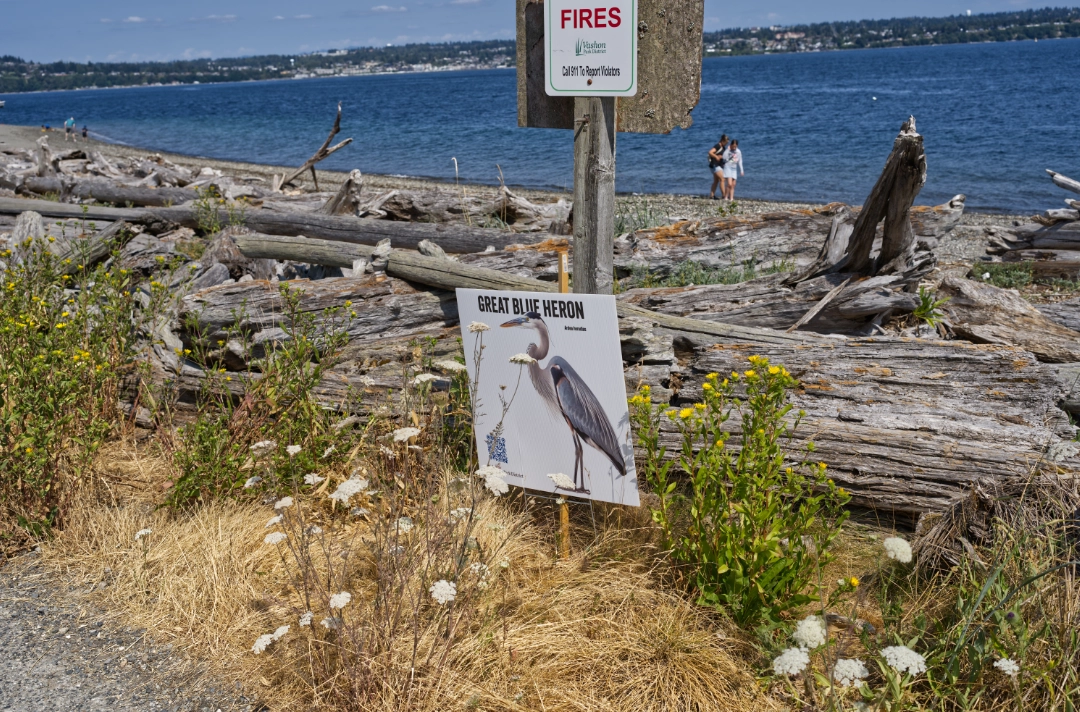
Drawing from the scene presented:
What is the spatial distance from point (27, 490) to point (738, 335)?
3861 millimetres

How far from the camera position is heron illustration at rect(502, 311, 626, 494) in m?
3.33

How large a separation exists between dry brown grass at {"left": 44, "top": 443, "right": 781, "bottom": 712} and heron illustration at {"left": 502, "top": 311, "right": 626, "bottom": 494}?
18.4 inches

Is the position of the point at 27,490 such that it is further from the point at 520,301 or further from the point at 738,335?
the point at 738,335

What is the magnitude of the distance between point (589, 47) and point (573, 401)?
1.50 meters

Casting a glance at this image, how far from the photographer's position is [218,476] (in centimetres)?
387

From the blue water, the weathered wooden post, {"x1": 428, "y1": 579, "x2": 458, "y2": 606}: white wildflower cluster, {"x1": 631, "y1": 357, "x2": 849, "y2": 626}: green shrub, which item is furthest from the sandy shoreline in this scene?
{"x1": 428, "y1": 579, "x2": 458, "y2": 606}: white wildflower cluster

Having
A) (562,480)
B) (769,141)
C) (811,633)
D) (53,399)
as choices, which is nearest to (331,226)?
(53,399)

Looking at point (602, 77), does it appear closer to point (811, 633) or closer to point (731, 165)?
point (811, 633)

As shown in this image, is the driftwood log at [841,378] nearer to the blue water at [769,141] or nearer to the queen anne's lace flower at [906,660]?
the queen anne's lace flower at [906,660]

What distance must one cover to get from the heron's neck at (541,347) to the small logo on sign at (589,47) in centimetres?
118

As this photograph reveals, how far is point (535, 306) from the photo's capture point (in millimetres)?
3406

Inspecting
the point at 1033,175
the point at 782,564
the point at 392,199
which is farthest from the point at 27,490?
the point at 1033,175

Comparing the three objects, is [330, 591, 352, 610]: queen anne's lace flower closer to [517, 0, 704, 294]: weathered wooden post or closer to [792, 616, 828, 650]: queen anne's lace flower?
[792, 616, 828, 650]: queen anne's lace flower

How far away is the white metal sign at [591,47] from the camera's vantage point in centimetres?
318
